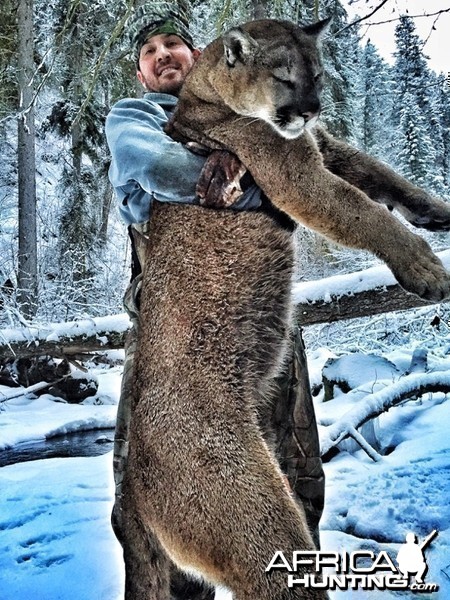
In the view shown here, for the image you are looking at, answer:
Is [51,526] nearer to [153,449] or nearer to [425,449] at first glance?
[153,449]

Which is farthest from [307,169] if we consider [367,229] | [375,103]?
[375,103]

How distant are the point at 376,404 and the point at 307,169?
3332mm

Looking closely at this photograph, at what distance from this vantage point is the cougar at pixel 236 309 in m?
1.96

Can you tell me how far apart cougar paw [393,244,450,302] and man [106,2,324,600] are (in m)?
0.62

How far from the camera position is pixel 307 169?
2.17m

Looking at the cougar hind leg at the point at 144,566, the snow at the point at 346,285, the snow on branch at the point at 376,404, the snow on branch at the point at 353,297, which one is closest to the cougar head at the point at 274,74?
the snow on branch at the point at 353,297

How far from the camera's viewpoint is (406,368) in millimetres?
6586

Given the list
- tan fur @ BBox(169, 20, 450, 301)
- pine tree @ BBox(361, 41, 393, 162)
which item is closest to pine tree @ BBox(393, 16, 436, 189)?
pine tree @ BBox(361, 41, 393, 162)

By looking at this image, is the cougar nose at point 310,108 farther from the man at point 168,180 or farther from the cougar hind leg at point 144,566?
the cougar hind leg at point 144,566

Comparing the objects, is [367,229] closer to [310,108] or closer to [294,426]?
[310,108]

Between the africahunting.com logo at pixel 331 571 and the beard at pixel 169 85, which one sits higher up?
the beard at pixel 169 85

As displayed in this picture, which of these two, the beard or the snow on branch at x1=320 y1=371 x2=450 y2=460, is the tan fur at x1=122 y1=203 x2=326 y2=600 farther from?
the snow on branch at x1=320 y1=371 x2=450 y2=460

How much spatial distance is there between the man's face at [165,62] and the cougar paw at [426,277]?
4.64 feet

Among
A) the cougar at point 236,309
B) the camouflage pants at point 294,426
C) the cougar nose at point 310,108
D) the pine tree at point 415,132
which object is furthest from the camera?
the pine tree at point 415,132
